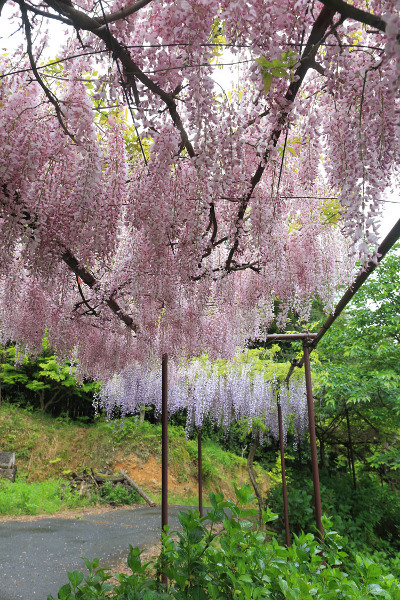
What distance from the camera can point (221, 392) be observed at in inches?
301

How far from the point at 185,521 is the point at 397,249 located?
8.36 metres

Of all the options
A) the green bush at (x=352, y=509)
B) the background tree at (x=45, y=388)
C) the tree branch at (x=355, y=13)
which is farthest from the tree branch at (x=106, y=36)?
the background tree at (x=45, y=388)

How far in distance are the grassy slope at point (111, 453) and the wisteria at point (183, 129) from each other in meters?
7.47

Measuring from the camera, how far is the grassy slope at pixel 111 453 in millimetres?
9391

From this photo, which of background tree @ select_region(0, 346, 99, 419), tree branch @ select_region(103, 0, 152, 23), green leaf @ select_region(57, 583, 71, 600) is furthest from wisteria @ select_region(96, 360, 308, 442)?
tree branch @ select_region(103, 0, 152, 23)

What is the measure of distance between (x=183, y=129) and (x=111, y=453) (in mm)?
9512

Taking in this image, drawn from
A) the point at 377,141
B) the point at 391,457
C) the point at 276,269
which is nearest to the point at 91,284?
the point at 276,269

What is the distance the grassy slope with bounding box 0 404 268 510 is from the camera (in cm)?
939

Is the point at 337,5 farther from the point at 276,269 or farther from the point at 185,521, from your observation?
the point at 276,269

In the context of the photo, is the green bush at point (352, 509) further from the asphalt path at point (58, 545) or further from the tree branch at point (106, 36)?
the tree branch at point (106, 36)

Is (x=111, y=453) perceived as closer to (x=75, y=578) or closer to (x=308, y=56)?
(x=75, y=578)

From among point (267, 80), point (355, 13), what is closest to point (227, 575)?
point (267, 80)

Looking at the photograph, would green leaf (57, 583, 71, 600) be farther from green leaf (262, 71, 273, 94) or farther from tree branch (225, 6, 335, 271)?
tree branch (225, 6, 335, 271)

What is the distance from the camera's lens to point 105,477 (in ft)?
29.4
